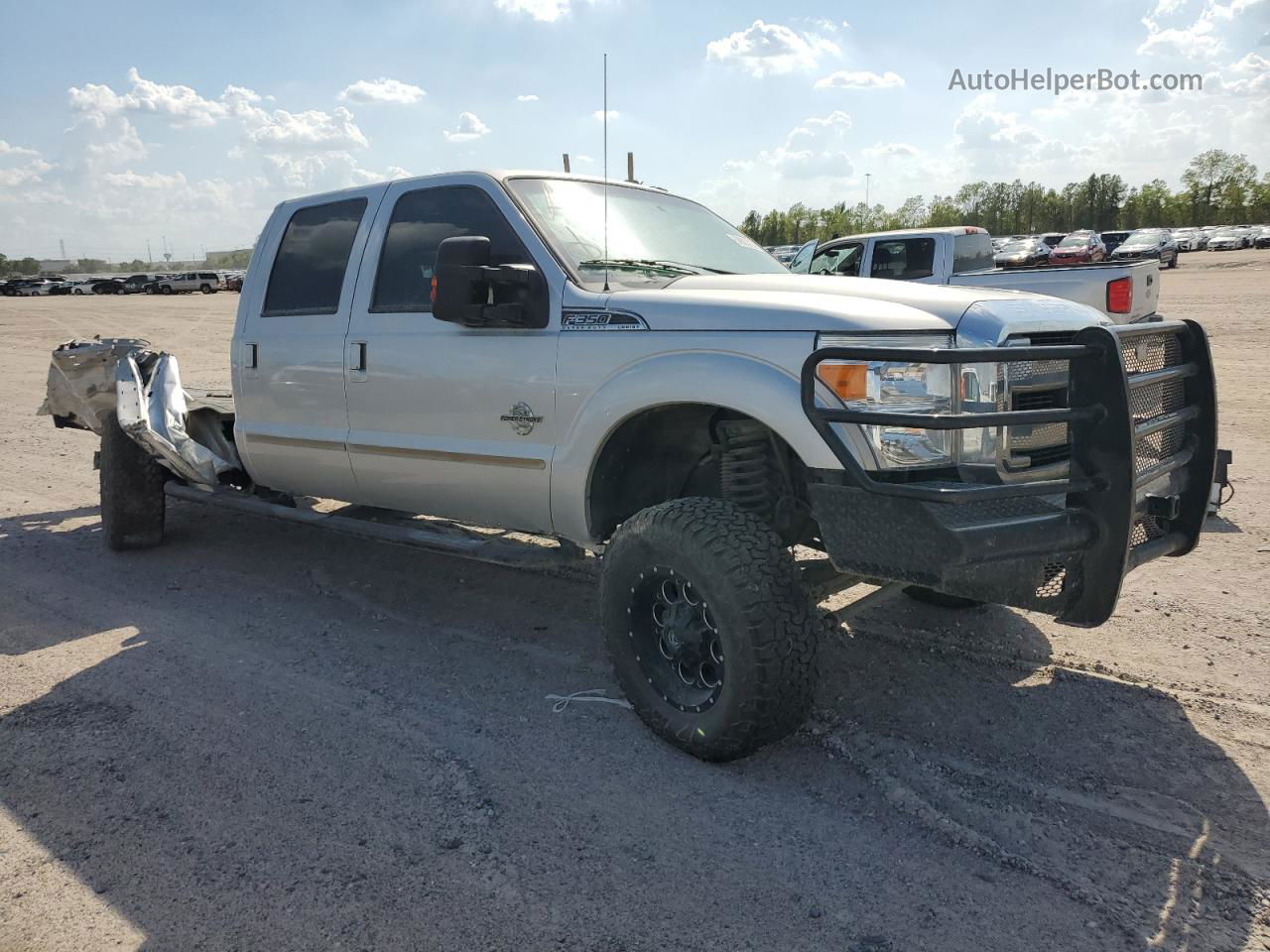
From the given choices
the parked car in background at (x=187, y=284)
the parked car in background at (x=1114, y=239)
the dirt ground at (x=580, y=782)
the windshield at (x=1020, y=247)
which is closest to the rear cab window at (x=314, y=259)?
the dirt ground at (x=580, y=782)

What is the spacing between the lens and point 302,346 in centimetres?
505

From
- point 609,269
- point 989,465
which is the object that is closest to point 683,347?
point 609,269

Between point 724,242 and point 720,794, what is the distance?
2.65 metres

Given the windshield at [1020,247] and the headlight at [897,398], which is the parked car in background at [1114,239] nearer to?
the windshield at [1020,247]

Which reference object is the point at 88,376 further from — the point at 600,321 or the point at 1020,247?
the point at 1020,247

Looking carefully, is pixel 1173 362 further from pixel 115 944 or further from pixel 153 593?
pixel 153 593

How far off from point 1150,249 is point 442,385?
46382mm

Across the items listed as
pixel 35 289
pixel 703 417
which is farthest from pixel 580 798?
pixel 35 289

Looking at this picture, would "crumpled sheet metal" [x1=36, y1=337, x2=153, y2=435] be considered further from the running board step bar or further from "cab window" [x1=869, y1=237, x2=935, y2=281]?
"cab window" [x1=869, y1=237, x2=935, y2=281]

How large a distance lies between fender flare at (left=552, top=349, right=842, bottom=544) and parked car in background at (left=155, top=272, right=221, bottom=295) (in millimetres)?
60339

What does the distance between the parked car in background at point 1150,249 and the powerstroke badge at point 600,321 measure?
139 ft

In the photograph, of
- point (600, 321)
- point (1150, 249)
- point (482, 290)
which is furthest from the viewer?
point (1150, 249)

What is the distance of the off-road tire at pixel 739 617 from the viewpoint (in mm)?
3205

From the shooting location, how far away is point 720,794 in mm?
3277
